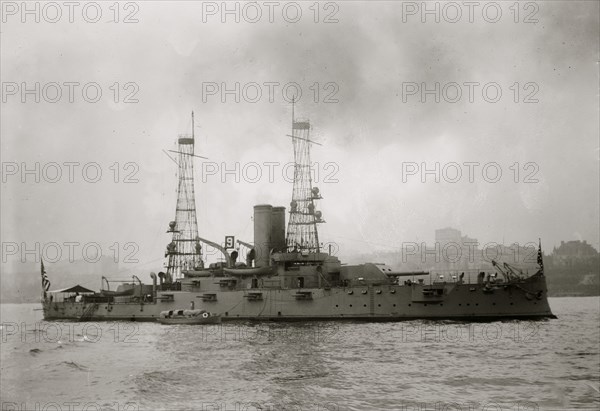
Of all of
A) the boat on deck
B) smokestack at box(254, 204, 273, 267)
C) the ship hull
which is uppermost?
smokestack at box(254, 204, 273, 267)

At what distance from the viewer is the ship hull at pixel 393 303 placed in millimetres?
41125

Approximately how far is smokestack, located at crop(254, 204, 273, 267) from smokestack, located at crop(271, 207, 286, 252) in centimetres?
32

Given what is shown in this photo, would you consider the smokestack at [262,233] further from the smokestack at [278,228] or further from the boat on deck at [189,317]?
the boat on deck at [189,317]

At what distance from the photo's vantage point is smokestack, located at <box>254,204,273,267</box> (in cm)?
4881

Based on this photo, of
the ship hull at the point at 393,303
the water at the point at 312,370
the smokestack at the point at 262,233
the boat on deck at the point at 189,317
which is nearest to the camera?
the water at the point at 312,370

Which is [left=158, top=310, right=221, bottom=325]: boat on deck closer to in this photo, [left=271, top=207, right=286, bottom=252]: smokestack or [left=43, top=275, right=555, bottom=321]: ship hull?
[left=43, top=275, right=555, bottom=321]: ship hull

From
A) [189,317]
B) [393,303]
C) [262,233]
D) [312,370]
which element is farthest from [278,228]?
[312,370]

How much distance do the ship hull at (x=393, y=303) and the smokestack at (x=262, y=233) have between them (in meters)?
3.58

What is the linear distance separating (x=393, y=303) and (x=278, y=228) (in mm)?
12108

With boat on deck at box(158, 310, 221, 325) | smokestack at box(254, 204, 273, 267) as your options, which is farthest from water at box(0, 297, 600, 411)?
smokestack at box(254, 204, 273, 267)

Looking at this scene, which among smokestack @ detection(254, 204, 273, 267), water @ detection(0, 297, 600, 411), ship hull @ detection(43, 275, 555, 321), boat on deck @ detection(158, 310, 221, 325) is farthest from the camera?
smokestack @ detection(254, 204, 273, 267)

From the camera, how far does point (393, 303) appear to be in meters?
42.0

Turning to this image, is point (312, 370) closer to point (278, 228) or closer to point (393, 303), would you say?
point (393, 303)

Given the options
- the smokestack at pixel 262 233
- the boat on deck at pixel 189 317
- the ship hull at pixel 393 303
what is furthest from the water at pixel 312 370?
the smokestack at pixel 262 233
